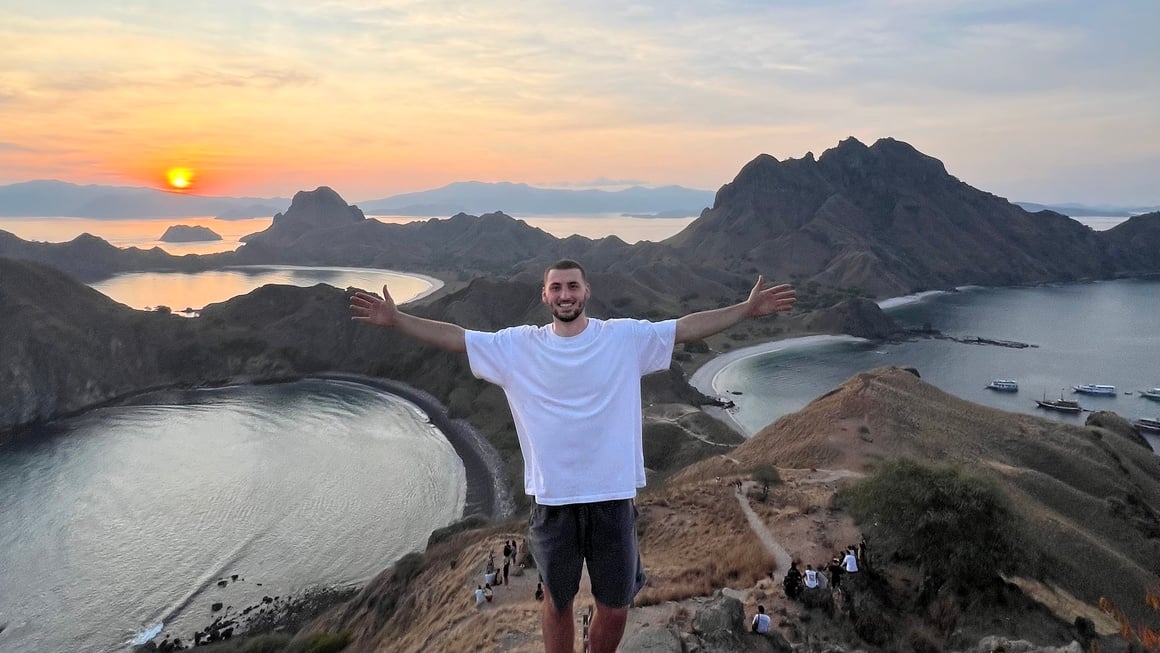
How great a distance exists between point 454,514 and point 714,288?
103941mm

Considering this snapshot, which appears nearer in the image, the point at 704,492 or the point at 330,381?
the point at 704,492

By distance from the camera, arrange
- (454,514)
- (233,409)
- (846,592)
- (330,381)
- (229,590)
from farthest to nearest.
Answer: (330,381), (233,409), (454,514), (229,590), (846,592)

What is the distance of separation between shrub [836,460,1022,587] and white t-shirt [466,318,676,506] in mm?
14218

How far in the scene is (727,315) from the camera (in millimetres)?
4344

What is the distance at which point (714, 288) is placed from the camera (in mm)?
136250

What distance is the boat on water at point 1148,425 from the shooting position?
60.0 m

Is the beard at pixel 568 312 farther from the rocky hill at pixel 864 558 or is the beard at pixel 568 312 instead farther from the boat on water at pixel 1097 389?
the boat on water at pixel 1097 389

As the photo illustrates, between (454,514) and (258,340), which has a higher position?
(258,340)

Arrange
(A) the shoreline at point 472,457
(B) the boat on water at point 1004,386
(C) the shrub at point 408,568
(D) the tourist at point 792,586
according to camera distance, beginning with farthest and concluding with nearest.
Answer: (B) the boat on water at point 1004,386 → (A) the shoreline at point 472,457 → (C) the shrub at point 408,568 → (D) the tourist at point 792,586

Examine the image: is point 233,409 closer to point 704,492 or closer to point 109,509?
point 109,509

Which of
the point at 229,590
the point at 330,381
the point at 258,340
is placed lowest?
the point at 229,590

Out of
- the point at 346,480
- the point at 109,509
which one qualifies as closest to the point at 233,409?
the point at 109,509

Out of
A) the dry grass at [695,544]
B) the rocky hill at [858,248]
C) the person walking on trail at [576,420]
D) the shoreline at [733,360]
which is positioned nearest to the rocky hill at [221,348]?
the shoreline at [733,360]

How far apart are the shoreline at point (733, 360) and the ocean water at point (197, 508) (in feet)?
96.6
